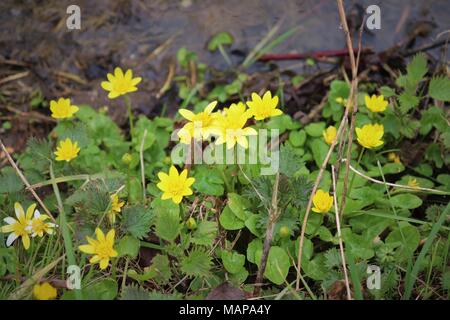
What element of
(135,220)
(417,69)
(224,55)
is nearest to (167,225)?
(135,220)

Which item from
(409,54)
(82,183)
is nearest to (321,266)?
(82,183)

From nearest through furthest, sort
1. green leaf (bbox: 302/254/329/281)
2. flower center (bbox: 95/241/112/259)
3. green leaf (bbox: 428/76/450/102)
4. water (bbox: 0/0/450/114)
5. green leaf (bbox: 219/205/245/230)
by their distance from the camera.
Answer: flower center (bbox: 95/241/112/259) → green leaf (bbox: 302/254/329/281) → green leaf (bbox: 219/205/245/230) → green leaf (bbox: 428/76/450/102) → water (bbox: 0/0/450/114)

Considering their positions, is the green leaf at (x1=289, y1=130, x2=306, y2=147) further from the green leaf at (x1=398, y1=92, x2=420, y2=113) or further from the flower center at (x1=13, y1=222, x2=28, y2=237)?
the flower center at (x1=13, y1=222, x2=28, y2=237)

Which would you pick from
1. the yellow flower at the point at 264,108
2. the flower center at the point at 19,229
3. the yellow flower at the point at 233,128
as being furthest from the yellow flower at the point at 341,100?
the flower center at the point at 19,229

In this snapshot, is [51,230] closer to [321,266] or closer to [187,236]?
[187,236]

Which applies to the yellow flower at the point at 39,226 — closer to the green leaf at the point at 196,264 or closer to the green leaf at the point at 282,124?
the green leaf at the point at 196,264

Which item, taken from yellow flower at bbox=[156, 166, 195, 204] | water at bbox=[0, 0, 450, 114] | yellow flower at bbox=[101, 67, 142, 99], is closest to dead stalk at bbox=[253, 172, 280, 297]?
yellow flower at bbox=[156, 166, 195, 204]

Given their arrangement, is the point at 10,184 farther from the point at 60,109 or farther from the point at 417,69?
the point at 417,69
